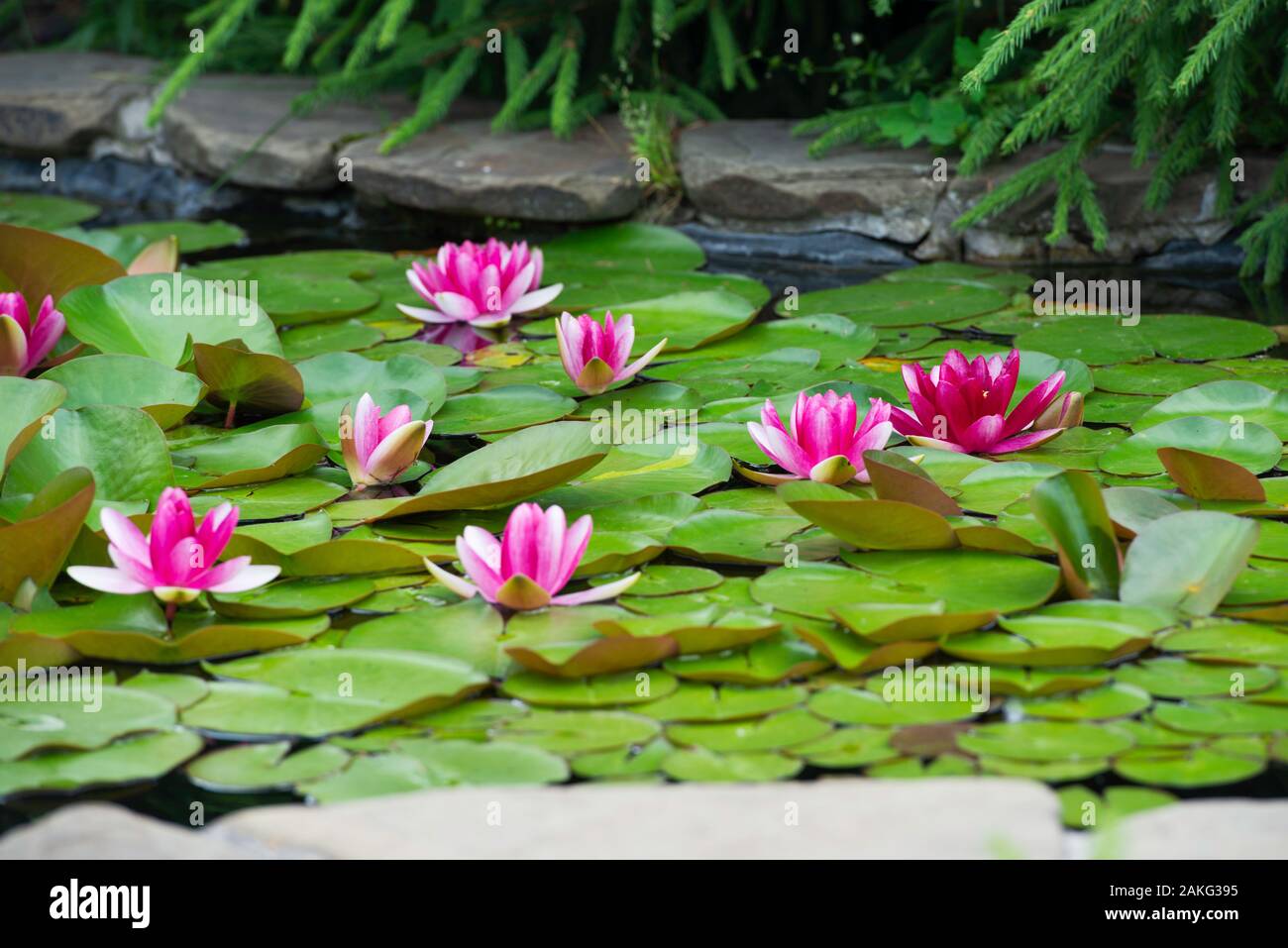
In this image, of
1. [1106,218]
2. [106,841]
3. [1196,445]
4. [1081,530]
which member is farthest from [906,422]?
[1106,218]

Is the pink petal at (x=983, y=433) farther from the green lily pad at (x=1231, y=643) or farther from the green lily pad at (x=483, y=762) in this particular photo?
the green lily pad at (x=483, y=762)

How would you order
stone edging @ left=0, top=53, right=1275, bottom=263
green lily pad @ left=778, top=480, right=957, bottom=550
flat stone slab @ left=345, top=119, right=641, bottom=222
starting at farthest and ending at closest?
flat stone slab @ left=345, top=119, right=641, bottom=222, stone edging @ left=0, top=53, right=1275, bottom=263, green lily pad @ left=778, top=480, right=957, bottom=550

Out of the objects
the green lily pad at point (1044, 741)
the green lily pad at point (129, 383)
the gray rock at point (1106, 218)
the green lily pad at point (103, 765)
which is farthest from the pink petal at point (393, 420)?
the gray rock at point (1106, 218)

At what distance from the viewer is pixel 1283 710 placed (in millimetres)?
1485

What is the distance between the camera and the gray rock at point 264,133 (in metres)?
4.41

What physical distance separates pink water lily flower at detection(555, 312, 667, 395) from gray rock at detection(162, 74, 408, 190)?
7.33 ft

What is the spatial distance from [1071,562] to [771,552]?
0.41 metres

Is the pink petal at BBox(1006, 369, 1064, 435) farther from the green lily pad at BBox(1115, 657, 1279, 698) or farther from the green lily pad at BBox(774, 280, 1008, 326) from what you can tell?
the green lily pad at BBox(774, 280, 1008, 326)

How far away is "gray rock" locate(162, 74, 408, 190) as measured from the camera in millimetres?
4410

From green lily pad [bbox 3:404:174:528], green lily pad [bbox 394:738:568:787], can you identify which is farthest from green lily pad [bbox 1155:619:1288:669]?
green lily pad [bbox 3:404:174:528]

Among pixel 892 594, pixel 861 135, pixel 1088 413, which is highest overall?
pixel 861 135
